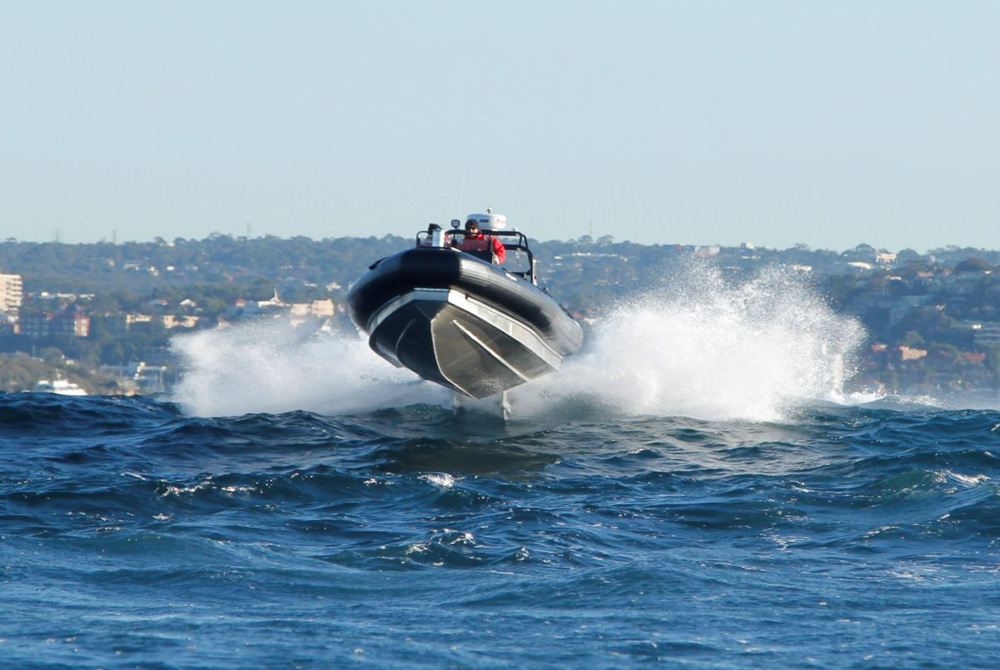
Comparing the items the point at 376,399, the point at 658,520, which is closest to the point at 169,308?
the point at 376,399

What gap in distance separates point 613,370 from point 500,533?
9.86 meters

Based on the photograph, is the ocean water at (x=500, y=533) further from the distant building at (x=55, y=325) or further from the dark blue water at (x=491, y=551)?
the distant building at (x=55, y=325)

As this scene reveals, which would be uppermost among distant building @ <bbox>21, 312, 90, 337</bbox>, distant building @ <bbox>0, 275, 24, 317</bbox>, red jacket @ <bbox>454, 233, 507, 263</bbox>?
red jacket @ <bbox>454, 233, 507, 263</bbox>

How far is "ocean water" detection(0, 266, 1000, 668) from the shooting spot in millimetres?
7520

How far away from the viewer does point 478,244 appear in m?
16.6

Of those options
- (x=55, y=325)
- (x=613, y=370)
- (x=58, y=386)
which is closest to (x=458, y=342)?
(x=613, y=370)

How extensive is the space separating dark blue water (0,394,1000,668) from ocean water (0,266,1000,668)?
3 cm

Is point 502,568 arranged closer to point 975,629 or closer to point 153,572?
point 153,572

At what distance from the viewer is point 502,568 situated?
908 cm

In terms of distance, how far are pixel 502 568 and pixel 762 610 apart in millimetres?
1715

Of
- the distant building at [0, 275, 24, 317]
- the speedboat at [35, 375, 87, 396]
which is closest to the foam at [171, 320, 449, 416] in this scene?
the speedboat at [35, 375, 87, 396]

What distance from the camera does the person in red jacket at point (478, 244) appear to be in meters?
16.4

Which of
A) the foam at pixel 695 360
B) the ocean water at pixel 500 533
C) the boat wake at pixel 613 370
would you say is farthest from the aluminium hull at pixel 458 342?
the foam at pixel 695 360

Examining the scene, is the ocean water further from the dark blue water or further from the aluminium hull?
the aluminium hull
